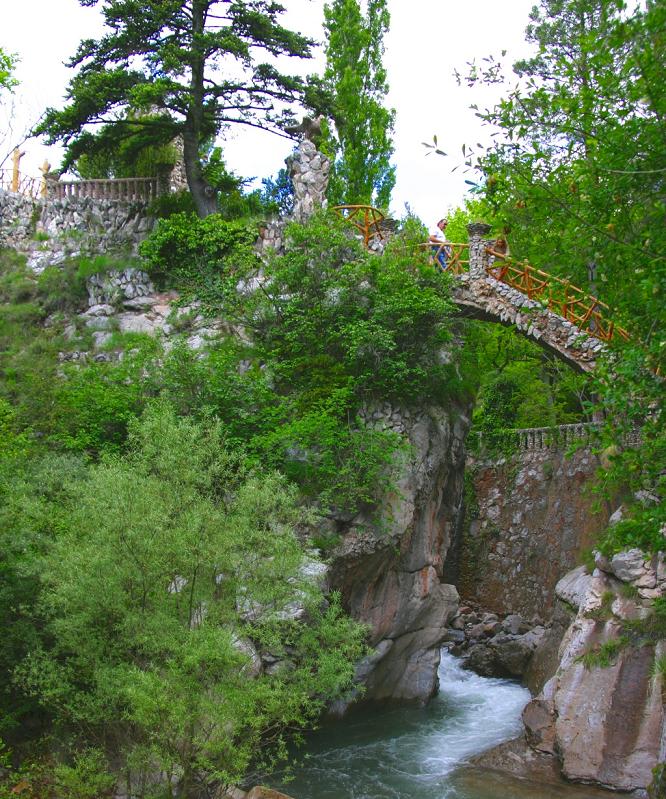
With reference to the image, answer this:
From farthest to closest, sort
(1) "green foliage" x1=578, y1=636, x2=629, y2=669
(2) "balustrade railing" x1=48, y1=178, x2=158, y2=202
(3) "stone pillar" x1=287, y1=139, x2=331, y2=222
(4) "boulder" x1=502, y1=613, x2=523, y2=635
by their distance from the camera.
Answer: (2) "balustrade railing" x1=48, y1=178, x2=158, y2=202
(4) "boulder" x1=502, y1=613, x2=523, y2=635
(3) "stone pillar" x1=287, y1=139, x2=331, y2=222
(1) "green foliage" x1=578, y1=636, x2=629, y2=669

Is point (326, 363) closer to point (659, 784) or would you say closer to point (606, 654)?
point (606, 654)

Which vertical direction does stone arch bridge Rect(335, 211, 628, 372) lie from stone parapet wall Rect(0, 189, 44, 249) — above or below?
below

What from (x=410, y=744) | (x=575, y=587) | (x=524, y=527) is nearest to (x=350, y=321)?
(x=575, y=587)

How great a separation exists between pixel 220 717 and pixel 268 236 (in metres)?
13.7

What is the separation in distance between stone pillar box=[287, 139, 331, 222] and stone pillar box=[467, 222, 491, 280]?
408cm

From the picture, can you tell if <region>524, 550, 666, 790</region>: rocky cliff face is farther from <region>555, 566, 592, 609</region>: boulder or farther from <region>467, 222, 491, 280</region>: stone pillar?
<region>467, 222, 491, 280</region>: stone pillar

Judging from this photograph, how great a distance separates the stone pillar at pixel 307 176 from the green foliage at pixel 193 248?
4.79 ft

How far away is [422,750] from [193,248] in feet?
40.6

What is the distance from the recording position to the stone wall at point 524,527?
22781 millimetres

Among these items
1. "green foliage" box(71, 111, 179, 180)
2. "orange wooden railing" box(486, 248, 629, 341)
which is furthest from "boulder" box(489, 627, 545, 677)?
Result: "green foliage" box(71, 111, 179, 180)

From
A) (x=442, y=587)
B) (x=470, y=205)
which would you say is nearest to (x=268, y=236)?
(x=442, y=587)

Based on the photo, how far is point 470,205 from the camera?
128 ft

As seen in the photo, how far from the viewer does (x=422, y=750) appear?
15430 millimetres

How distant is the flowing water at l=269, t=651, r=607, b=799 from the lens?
13344 mm
